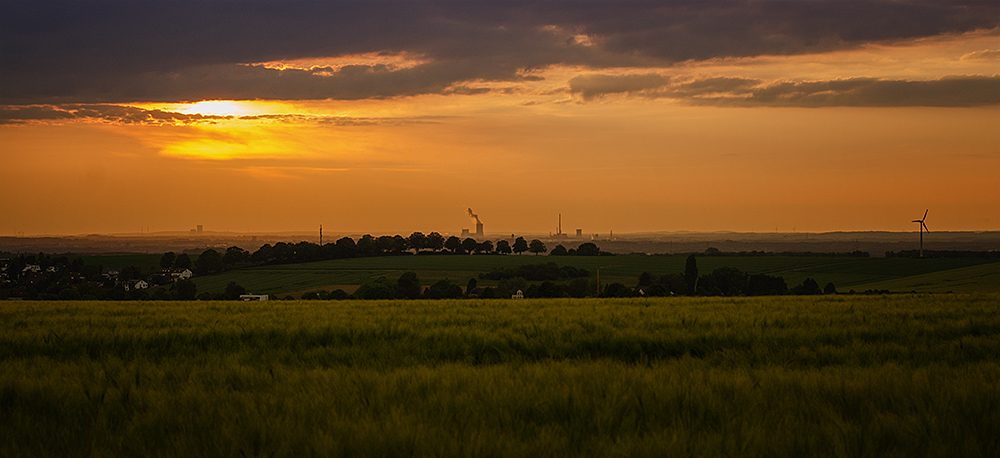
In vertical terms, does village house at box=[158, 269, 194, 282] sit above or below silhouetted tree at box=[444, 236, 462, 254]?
below

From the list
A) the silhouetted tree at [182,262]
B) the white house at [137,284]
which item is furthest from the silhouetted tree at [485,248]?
the white house at [137,284]

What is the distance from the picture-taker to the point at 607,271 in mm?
95375

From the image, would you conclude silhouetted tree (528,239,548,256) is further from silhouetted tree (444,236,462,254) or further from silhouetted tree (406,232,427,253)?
silhouetted tree (406,232,427,253)

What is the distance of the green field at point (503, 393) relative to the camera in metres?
3.62

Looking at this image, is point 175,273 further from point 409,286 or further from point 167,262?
point 409,286

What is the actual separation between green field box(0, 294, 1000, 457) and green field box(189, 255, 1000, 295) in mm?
62251

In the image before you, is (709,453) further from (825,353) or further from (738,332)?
(738,332)

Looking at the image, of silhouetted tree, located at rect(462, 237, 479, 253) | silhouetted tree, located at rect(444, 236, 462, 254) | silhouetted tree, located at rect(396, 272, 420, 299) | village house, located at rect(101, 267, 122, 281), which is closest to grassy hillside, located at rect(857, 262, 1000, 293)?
silhouetted tree, located at rect(396, 272, 420, 299)

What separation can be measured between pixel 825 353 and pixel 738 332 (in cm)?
152

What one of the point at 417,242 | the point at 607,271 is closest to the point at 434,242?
the point at 417,242

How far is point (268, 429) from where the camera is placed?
3867mm

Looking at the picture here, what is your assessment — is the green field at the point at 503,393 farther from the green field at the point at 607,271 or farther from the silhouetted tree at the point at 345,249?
the silhouetted tree at the point at 345,249

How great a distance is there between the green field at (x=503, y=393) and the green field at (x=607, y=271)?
62.3 meters

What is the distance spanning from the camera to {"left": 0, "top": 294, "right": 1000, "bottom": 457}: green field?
362 cm
